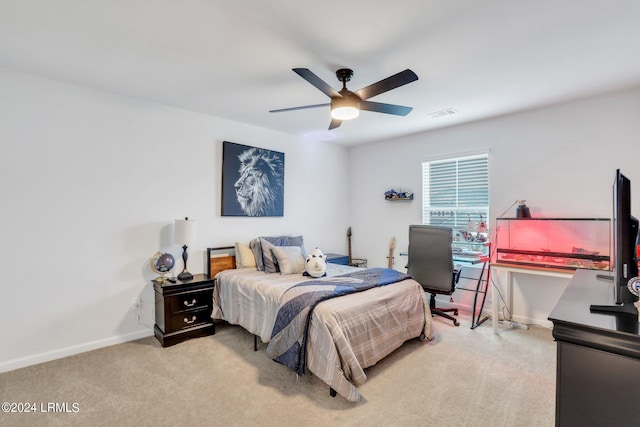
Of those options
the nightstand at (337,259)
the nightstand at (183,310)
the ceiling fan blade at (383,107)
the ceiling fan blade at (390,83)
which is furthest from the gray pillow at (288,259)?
the ceiling fan blade at (390,83)

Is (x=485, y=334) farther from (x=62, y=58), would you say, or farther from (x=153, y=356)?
(x=62, y=58)

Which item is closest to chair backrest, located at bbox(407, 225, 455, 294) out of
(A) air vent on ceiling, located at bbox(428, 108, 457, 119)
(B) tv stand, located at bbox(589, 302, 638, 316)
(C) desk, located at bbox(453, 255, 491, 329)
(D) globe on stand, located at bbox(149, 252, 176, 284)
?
(C) desk, located at bbox(453, 255, 491, 329)

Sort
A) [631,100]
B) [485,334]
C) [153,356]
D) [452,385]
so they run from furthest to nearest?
[485,334] < [631,100] < [153,356] < [452,385]

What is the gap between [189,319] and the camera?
10.5ft

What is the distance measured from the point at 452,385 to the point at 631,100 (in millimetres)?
3358

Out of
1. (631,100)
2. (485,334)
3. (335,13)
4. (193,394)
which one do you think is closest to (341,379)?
(193,394)

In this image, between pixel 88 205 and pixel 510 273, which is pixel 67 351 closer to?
pixel 88 205

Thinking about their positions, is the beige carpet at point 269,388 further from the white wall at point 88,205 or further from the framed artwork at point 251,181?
the framed artwork at point 251,181

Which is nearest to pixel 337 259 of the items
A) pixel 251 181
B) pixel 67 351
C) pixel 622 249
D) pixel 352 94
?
pixel 251 181

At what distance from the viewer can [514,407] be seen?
6.73 ft

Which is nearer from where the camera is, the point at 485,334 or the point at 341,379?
the point at 341,379

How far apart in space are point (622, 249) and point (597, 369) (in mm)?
577

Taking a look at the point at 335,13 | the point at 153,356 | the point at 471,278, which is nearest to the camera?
the point at 335,13

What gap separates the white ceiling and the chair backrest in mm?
1526
